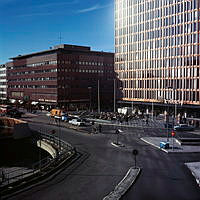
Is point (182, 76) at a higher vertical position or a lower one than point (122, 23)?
lower

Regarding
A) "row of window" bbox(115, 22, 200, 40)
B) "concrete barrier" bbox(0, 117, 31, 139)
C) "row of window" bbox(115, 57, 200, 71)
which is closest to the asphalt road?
"concrete barrier" bbox(0, 117, 31, 139)

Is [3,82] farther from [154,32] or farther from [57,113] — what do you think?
[154,32]

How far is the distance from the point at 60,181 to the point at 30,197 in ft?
13.0

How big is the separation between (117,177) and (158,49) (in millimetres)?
77340

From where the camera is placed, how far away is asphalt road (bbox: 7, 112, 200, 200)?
68.1 ft

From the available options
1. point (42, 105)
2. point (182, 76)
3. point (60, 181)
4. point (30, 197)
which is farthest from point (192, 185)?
point (42, 105)

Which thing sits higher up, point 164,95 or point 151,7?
point 151,7

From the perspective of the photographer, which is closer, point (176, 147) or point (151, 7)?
point (176, 147)

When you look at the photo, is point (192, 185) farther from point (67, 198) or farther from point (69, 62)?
point (69, 62)

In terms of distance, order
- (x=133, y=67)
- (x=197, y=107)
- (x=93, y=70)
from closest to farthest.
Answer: (x=197, y=107) → (x=133, y=67) → (x=93, y=70)

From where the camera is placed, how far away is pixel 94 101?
119688 millimetres

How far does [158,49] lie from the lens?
3750 inches

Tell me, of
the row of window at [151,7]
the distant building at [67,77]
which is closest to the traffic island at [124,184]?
the row of window at [151,7]

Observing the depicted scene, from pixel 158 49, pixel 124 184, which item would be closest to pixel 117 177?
pixel 124 184
